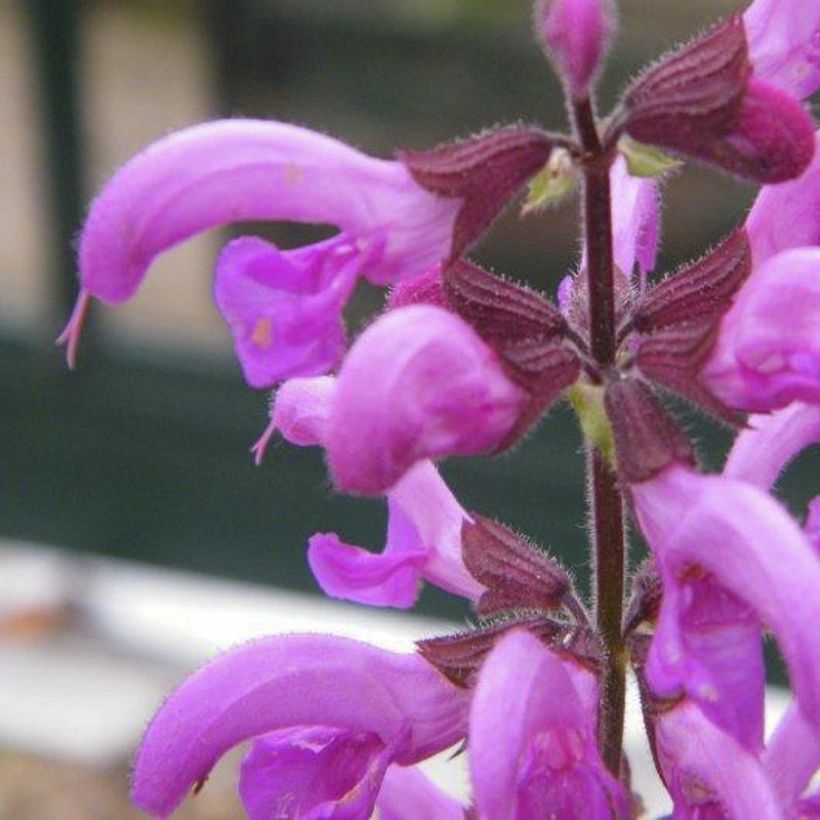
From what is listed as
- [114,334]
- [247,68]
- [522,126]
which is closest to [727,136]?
[522,126]

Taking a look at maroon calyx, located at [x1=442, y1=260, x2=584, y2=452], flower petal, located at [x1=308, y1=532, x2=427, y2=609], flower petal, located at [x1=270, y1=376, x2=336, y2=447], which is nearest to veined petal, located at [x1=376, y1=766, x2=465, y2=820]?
flower petal, located at [x1=308, y1=532, x2=427, y2=609]

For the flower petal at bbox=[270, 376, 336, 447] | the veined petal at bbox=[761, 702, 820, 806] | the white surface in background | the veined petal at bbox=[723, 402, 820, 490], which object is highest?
the veined petal at bbox=[723, 402, 820, 490]

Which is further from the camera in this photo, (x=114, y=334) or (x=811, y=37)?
(x=114, y=334)

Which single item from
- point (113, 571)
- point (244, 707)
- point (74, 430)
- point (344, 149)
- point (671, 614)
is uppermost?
point (344, 149)

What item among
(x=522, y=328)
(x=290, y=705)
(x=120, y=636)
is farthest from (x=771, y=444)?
(x=120, y=636)

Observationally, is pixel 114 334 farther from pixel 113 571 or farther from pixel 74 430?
pixel 113 571

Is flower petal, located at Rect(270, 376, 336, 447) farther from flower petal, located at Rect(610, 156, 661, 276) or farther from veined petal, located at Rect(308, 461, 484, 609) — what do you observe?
flower petal, located at Rect(610, 156, 661, 276)
